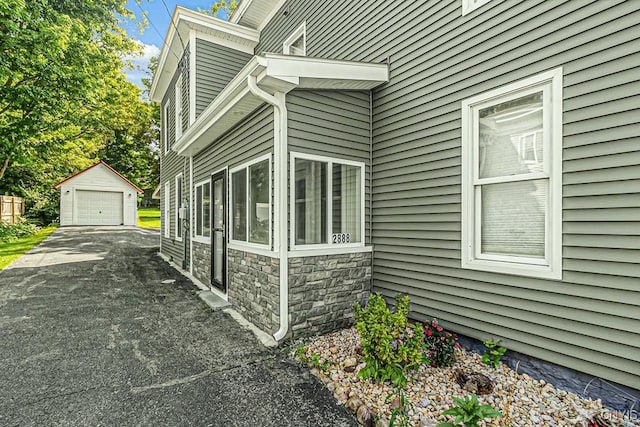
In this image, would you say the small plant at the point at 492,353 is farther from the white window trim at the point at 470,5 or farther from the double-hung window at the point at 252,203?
the white window trim at the point at 470,5

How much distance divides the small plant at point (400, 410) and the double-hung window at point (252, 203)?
2.18 meters

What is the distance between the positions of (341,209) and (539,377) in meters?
2.67

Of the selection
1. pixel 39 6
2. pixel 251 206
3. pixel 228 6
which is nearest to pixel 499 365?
pixel 251 206

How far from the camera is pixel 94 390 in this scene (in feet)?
8.86

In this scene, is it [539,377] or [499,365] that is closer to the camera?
[539,377]

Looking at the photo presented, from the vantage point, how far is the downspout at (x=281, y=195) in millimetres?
3609

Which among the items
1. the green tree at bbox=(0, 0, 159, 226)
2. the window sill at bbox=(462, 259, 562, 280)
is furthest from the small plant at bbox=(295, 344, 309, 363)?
the green tree at bbox=(0, 0, 159, 226)

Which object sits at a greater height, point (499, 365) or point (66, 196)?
point (66, 196)

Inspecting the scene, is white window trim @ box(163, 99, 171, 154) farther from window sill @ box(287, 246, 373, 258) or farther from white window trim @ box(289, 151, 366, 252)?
window sill @ box(287, 246, 373, 258)

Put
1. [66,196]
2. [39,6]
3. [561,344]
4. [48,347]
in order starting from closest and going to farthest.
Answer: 1. [561,344]
2. [48,347]
3. [39,6]
4. [66,196]

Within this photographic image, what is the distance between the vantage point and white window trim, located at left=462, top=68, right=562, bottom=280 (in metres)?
2.62

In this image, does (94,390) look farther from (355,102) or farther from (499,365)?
(355,102)

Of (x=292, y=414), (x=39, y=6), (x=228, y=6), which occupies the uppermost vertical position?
(x=228, y=6)

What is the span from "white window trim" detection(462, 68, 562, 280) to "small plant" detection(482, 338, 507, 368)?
681 mm
